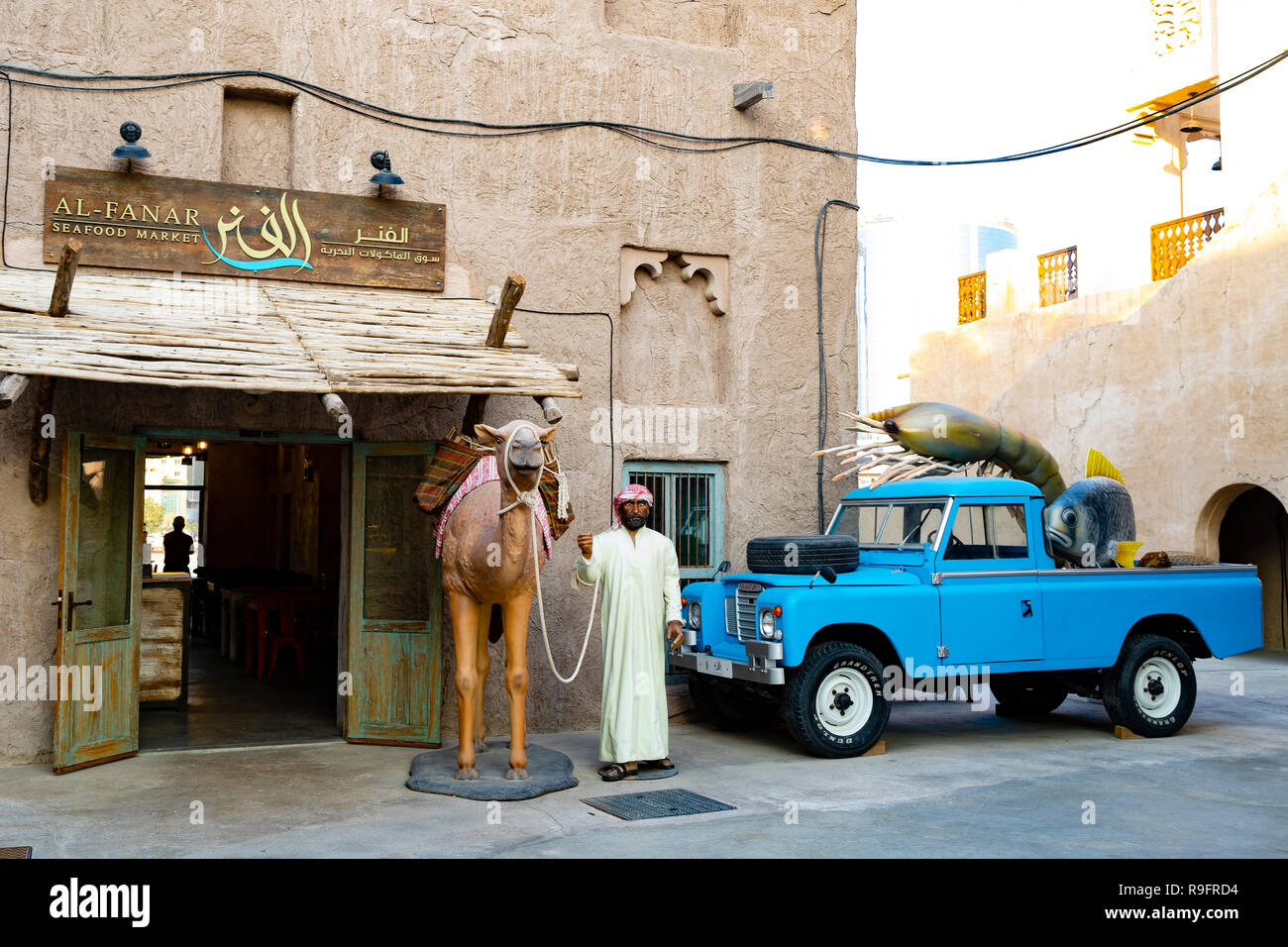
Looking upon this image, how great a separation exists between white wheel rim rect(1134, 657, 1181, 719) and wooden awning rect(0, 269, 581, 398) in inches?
228

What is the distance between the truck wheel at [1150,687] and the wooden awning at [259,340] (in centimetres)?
547

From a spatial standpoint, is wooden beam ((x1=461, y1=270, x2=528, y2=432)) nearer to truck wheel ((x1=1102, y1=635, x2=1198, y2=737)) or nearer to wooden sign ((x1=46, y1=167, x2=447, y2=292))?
wooden sign ((x1=46, y1=167, x2=447, y2=292))

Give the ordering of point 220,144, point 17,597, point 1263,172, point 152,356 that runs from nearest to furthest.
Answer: point 152,356 → point 17,597 → point 220,144 → point 1263,172

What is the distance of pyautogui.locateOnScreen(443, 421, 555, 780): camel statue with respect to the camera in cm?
765

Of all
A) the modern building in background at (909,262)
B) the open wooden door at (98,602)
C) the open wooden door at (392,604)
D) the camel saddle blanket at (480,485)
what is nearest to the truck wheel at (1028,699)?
the camel saddle blanket at (480,485)

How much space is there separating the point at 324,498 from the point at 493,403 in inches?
270

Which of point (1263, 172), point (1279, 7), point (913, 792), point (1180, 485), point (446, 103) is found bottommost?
point (913, 792)

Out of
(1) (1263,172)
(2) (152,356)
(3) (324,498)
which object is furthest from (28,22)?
(1) (1263,172)

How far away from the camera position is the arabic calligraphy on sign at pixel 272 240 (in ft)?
29.5

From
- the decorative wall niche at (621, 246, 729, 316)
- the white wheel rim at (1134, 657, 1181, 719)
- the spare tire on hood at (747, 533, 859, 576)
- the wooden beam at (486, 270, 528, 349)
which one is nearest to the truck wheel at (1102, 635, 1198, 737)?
the white wheel rim at (1134, 657, 1181, 719)

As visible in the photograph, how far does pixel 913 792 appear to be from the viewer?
775cm

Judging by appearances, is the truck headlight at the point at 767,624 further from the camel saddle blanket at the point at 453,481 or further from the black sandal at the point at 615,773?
the camel saddle blanket at the point at 453,481

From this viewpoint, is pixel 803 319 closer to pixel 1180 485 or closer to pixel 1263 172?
pixel 1180 485

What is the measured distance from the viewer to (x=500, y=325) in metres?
8.70
